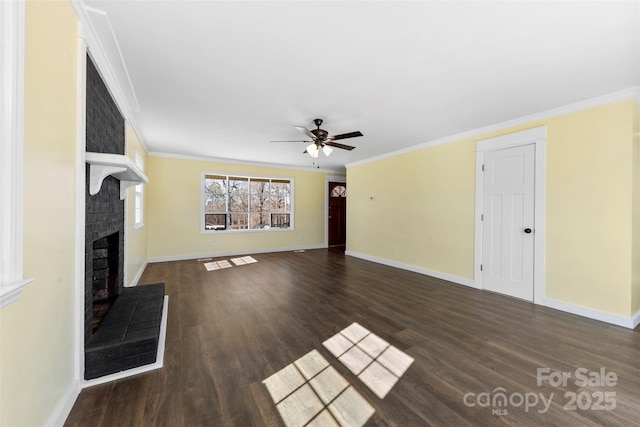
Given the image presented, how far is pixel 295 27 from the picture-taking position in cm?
182

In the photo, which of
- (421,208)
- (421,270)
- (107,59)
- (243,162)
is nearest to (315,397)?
(107,59)

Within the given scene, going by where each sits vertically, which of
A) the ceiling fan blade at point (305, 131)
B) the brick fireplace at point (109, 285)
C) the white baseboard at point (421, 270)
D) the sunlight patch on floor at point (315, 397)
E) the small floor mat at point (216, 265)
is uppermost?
the ceiling fan blade at point (305, 131)

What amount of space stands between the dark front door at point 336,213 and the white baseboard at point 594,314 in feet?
18.5

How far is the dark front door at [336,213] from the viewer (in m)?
8.27

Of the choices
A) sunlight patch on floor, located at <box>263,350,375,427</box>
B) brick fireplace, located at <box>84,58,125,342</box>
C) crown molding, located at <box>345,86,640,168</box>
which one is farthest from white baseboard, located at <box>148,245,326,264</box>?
sunlight patch on floor, located at <box>263,350,375,427</box>

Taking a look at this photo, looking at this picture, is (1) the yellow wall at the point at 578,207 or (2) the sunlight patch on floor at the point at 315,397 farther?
(1) the yellow wall at the point at 578,207

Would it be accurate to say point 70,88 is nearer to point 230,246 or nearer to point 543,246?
point 543,246

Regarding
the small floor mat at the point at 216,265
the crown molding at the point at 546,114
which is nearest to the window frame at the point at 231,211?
the small floor mat at the point at 216,265

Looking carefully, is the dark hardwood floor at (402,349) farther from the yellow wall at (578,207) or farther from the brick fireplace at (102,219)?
the brick fireplace at (102,219)

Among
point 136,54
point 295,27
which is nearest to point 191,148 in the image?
point 136,54

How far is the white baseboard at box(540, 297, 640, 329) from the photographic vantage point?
272 cm

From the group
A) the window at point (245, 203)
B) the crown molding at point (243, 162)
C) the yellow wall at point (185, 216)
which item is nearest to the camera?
the yellow wall at point (185, 216)

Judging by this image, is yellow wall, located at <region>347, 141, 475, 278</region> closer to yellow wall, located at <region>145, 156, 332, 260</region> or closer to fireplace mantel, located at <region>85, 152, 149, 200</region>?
yellow wall, located at <region>145, 156, 332, 260</region>

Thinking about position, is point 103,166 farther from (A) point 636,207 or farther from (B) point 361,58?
(A) point 636,207
